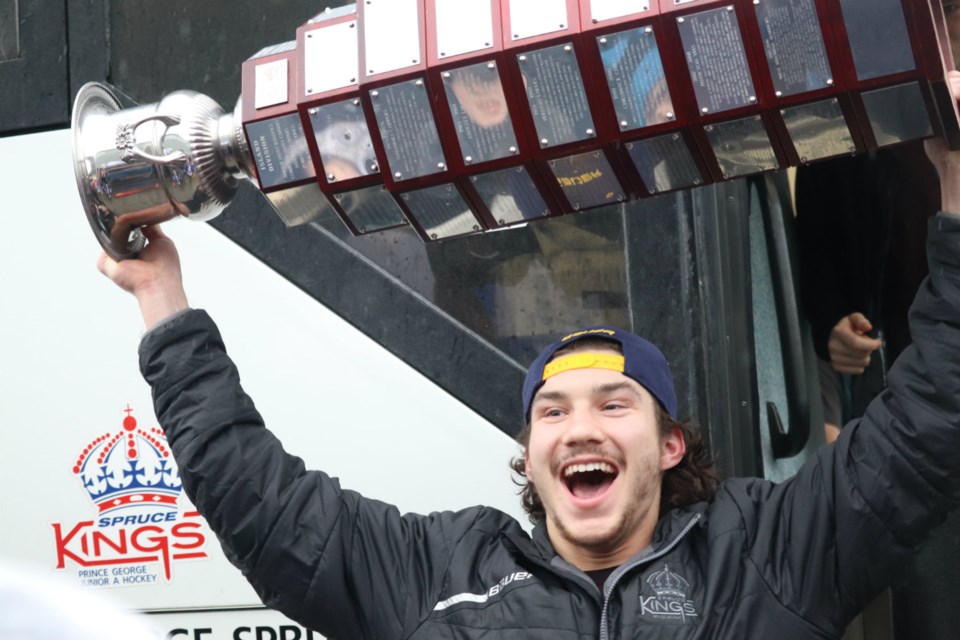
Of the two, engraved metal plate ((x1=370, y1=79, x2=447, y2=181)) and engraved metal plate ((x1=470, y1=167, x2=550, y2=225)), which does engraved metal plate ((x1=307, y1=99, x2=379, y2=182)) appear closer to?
engraved metal plate ((x1=370, y1=79, x2=447, y2=181))

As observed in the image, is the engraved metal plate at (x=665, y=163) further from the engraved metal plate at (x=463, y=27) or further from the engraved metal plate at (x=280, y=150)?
the engraved metal plate at (x=280, y=150)

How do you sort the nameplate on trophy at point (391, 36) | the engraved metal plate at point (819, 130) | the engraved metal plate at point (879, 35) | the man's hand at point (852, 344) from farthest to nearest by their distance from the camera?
the man's hand at point (852, 344), the nameplate on trophy at point (391, 36), the engraved metal plate at point (819, 130), the engraved metal plate at point (879, 35)

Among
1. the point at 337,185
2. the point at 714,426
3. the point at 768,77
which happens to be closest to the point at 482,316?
the point at 714,426

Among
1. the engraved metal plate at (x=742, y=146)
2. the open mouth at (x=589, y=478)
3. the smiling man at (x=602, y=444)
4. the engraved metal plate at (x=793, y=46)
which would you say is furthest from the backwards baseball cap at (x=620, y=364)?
the engraved metal plate at (x=793, y=46)

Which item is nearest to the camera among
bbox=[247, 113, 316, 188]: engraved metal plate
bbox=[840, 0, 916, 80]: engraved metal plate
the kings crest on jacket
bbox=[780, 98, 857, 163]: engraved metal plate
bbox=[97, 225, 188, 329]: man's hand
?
bbox=[840, 0, 916, 80]: engraved metal plate

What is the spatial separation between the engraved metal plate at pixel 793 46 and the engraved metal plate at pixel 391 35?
55 cm

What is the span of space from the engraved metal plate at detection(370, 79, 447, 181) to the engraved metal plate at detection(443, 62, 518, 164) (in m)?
0.04

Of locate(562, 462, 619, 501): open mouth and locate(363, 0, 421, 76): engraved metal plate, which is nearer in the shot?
locate(363, 0, 421, 76): engraved metal plate

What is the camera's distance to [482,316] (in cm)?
305

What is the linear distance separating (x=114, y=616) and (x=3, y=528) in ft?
8.58

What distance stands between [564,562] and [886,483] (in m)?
0.55

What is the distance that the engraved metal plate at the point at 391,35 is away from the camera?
2232 mm

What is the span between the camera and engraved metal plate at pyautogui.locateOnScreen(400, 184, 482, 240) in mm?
2330

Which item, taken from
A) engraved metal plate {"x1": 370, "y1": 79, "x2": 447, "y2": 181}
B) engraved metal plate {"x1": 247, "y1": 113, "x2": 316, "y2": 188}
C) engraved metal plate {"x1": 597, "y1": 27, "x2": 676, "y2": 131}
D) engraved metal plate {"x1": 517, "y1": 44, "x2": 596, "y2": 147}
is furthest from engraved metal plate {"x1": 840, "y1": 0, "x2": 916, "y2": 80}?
engraved metal plate {"x1": 247, "y1": 113, "x2": 316, "y2": 188}
